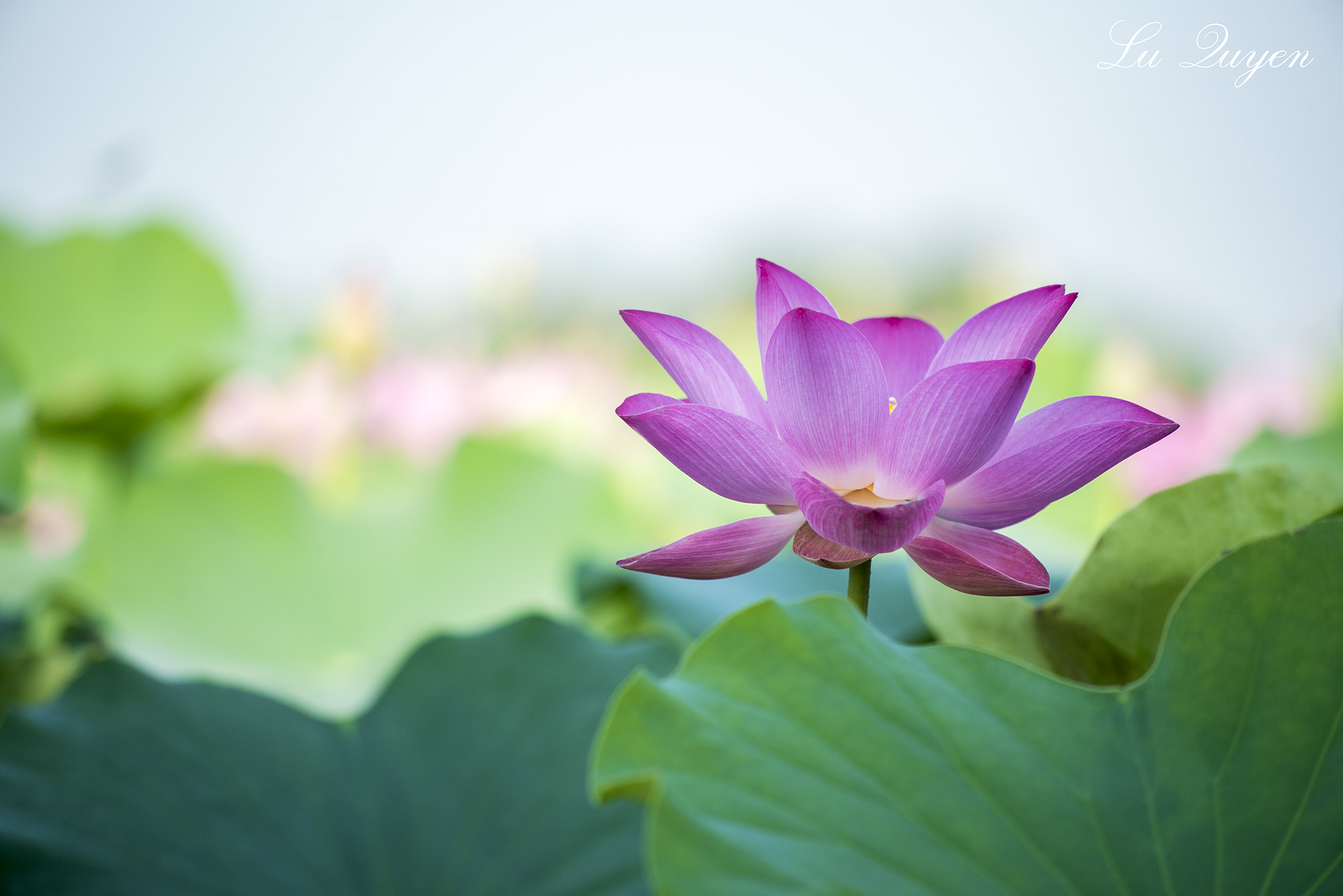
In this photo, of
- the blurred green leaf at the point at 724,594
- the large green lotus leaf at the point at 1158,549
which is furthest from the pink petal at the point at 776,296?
the blurred green leaf at the point at 724,594

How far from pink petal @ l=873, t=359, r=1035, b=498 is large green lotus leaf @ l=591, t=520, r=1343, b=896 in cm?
7

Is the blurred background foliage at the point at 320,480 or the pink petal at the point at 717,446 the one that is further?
the blurred background foliage at the point at 320,480

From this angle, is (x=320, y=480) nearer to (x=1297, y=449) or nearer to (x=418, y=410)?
(x=418, y=410)

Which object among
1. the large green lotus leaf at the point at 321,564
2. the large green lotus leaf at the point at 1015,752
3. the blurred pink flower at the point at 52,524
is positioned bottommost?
the blurred pink flower at the point at 52,524

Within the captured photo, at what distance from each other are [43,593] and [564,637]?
68cm

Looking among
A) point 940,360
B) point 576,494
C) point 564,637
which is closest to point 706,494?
point 576,494

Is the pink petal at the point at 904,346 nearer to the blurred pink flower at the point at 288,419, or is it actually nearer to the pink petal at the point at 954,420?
the pink petal at the point at 954,420

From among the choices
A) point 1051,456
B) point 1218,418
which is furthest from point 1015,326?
point 1218,418

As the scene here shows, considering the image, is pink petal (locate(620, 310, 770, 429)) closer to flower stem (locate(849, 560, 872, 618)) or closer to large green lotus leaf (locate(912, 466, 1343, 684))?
flower stem (locate(849, 560, 872, 618))

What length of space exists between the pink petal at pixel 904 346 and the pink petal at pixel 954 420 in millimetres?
55

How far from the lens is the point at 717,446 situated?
218 mm

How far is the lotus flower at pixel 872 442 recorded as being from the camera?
0.70 ft

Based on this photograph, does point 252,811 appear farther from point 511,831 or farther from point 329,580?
point 329,580

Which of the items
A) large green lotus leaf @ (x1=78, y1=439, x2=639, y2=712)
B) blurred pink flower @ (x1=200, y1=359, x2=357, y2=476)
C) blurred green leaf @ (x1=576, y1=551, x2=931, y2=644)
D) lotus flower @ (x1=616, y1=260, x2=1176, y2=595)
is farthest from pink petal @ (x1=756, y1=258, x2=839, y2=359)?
blurred pink flower @ (x1=200, y1=359, x2=357, y2=476)
